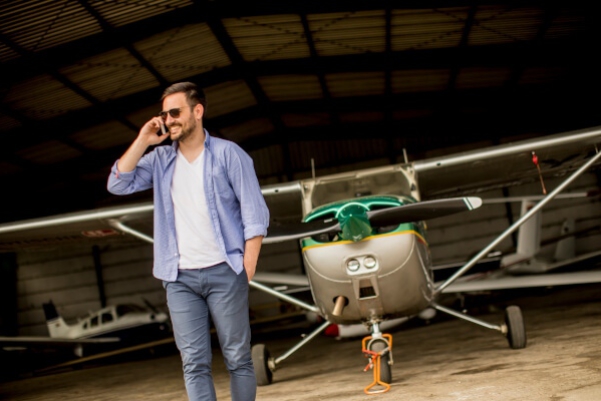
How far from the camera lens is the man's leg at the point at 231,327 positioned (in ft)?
8.51

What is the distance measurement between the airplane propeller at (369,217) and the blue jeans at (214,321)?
2.05 meters

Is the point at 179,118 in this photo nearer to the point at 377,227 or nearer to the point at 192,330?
the point at 192,330

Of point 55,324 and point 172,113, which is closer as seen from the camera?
point 172,113

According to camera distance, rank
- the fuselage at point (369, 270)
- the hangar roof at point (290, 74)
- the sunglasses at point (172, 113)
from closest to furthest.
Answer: the sunglasses at point (172, 113)
the fuselage at point (369, 270)
the hangar roof at point (290, 74)

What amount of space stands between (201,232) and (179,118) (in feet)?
1.64

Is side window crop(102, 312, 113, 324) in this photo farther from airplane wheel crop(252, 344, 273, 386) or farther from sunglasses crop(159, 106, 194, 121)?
sunglasses crop(159, 106, 194, 121)

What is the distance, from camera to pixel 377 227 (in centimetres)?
493

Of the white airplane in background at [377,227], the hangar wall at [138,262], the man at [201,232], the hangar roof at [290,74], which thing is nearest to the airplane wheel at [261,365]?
the white airplane in background at [377,227]

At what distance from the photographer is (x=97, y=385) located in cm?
878

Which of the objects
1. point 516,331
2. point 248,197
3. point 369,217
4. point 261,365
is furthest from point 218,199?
point 516,331

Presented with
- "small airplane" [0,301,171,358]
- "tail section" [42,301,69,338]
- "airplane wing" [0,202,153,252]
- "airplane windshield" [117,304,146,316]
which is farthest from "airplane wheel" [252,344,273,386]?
"tail section" [42,301,69,338]

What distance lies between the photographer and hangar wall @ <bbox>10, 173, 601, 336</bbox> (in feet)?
62.6

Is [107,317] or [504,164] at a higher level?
[504,164]

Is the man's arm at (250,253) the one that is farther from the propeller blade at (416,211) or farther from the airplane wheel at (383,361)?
the airplane wheel at (383,361)
